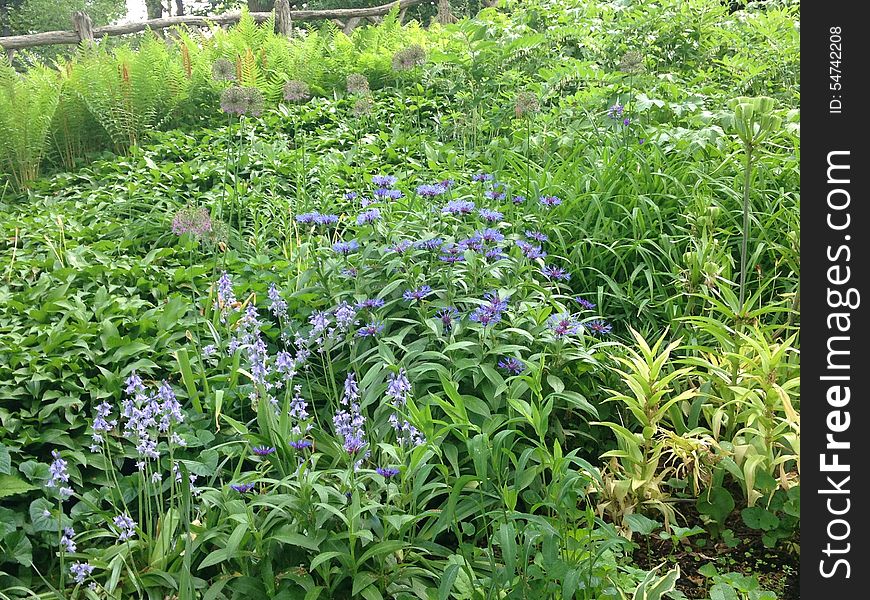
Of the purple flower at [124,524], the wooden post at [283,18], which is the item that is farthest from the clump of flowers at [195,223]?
the wooden post at [283,18]

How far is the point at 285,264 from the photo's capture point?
3527 mm

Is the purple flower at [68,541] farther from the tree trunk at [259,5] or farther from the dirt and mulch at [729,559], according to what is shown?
the tree trunk at [259,5]

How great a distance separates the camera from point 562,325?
2.51m

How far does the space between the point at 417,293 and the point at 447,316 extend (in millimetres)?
155

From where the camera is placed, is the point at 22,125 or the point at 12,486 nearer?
the point at 12,486

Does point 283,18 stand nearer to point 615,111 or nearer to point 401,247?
point 615,111

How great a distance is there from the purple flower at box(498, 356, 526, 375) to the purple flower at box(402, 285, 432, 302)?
394 mm

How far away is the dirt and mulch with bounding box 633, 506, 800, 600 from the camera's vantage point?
203 centimetres

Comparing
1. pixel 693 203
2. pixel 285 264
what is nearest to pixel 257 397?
pixel 285 264

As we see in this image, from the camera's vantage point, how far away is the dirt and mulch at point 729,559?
6.67 ft

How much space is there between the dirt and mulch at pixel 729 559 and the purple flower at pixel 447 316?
3.08 feet

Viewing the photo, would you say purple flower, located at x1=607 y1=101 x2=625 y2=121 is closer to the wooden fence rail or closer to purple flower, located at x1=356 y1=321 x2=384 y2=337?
purple flower, located at x1=356 y1=321 x2=384 y2=337

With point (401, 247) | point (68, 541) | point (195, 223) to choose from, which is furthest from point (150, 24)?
point (68, 541)
